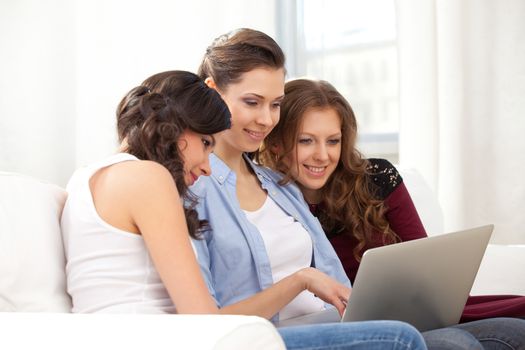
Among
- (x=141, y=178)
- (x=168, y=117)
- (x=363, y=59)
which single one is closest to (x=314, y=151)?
(x=168, y=117)

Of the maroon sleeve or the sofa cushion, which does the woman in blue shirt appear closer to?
the maroon sleeve

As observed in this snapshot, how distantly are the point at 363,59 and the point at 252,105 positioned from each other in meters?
1.57

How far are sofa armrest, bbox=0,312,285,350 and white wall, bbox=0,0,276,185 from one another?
266cm

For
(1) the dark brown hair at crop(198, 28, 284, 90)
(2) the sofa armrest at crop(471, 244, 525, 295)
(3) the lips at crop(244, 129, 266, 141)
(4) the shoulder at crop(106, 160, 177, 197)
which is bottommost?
(2) the sofa armrest at crop(471, 244, 525, 295)

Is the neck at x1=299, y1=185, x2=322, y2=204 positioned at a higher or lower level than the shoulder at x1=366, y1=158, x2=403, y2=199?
lower

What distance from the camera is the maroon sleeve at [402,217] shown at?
2145 mm

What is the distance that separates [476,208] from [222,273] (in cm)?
160

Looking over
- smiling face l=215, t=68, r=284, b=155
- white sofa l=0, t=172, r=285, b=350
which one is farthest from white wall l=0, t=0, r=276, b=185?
white sofa l=0, t=172, r=285, b=350

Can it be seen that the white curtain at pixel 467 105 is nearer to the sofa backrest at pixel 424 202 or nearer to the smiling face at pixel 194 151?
the sofa backrest at pixel 424 202

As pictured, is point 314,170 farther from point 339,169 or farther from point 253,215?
point 253,215

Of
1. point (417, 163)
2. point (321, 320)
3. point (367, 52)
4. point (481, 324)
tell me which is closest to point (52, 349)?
point (321, 320)

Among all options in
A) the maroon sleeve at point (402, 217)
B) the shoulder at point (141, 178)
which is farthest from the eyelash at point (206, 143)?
the maroon sleeve at point (402, 217)

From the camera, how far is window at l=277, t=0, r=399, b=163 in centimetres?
340

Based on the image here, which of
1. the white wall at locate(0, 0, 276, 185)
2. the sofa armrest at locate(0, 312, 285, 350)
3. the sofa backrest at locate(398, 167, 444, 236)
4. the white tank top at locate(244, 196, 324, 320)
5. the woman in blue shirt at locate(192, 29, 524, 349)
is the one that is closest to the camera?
the sofa armrest at locate(0, 312, 285, 350)
